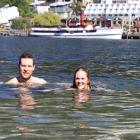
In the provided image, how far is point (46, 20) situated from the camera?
177m

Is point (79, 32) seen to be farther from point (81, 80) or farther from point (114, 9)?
point (81, 80)

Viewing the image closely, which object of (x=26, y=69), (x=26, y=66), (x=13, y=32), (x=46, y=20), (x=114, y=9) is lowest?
(x=13, y=32)

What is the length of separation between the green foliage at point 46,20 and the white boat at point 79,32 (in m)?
16.1

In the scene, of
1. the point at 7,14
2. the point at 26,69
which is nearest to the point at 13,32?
the point at 7,14

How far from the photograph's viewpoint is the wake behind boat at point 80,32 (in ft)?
495

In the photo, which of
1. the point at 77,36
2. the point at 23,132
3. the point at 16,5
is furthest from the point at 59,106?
the point at 16,5

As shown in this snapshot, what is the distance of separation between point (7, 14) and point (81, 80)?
544 ft

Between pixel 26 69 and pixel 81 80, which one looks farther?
pixel 26 69

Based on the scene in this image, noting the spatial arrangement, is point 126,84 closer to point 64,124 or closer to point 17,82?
point 17,82

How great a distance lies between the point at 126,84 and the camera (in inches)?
876

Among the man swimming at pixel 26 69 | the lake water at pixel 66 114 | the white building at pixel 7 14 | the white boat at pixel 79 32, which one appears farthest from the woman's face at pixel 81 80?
the white building at pixel 7 14

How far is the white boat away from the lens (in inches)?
5935

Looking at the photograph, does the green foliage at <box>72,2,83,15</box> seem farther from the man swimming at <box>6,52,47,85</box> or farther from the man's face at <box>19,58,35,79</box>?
the man's face at <box>19,58,35,79</box>

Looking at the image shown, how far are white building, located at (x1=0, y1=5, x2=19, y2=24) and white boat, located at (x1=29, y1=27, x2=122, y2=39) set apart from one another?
81.3 ft
